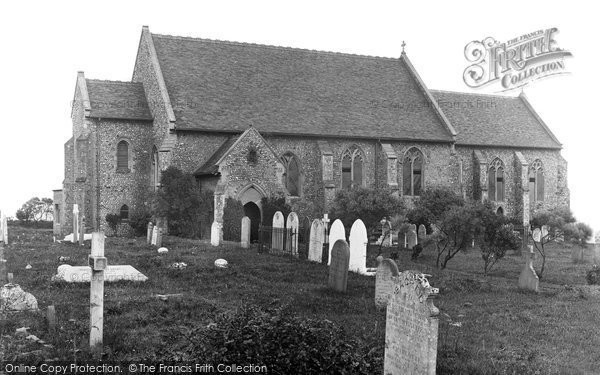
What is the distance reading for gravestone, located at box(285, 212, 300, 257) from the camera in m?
23.7

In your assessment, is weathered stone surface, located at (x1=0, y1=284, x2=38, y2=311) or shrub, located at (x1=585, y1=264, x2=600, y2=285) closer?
weathered stone surface, located at (x1=0, y1=284, x2=38, y2=311)

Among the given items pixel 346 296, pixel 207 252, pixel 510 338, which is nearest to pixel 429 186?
pixel 207 252

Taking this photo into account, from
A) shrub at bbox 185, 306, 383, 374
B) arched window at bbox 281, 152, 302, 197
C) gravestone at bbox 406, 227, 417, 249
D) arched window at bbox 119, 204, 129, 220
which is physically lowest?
shrub at bbox 185, 306, 383, 374

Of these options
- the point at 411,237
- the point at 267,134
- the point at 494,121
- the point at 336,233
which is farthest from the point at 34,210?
the point at 336,233

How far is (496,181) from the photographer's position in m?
42.8

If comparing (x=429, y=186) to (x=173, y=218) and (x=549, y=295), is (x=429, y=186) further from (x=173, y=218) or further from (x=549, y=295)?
(x=549, y=295)

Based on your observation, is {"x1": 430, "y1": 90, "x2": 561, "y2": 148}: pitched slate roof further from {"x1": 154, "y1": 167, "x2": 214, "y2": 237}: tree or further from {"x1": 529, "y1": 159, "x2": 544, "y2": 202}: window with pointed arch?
{"x1": 154, "y1": 167, "x2": 214, "y2": 237}: tree

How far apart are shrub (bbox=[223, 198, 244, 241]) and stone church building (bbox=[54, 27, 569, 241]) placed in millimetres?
324

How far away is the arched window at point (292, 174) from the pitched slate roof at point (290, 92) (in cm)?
158

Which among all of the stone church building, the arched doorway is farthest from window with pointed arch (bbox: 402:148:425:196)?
the arched doorway

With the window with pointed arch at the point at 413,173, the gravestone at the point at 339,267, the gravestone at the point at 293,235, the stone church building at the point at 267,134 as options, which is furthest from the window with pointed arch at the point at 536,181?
the gravestone at the point at 339,267

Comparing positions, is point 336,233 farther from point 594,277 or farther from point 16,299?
point 16,299

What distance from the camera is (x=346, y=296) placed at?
50.1 feet

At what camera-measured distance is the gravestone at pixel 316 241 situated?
71.3 feet
